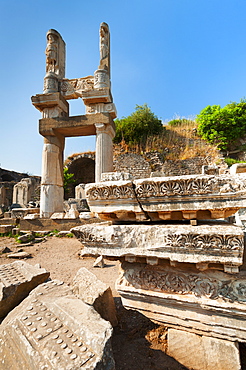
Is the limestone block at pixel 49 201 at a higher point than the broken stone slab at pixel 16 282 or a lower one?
higher

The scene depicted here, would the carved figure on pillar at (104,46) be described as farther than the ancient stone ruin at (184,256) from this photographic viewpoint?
Yes

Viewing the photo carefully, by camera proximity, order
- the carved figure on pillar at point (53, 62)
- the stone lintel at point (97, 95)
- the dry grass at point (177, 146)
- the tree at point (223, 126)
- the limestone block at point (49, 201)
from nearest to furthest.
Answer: the stone lintel at point (97, 95) < the limestone block at point (49, 201) < the carved figure on pillar at point (53, 62) < the dry grass at point (177, 146) < the tree at point (223, 126)

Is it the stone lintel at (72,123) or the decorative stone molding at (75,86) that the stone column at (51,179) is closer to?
the stone lintel at (72,123)

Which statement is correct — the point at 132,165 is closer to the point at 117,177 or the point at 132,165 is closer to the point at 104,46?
the point at 104,46

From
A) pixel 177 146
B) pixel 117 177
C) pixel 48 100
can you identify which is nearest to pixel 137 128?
pixel 177 146

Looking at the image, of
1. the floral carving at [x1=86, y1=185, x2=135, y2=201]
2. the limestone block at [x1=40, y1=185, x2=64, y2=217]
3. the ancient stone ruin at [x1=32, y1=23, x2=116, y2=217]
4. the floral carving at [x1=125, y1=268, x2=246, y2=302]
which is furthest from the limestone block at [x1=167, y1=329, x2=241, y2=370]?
the limestone block at [x1=40, y1=185, x2=64, y2=217]

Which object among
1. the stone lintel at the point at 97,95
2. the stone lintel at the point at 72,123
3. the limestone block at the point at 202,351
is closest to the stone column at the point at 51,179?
the stone lintel at the point at 72,123

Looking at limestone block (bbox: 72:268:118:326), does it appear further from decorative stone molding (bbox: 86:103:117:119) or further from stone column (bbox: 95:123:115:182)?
decorative stone molding (bbox: 86:103:117:119)

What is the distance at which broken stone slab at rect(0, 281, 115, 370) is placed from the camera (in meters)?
0.96

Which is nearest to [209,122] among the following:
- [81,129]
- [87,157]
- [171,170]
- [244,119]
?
[244,119]

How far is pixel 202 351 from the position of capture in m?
1.40

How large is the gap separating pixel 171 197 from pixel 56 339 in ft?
3.69

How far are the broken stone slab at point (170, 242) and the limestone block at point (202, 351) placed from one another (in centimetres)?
61

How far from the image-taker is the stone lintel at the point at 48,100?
23.7 ft
